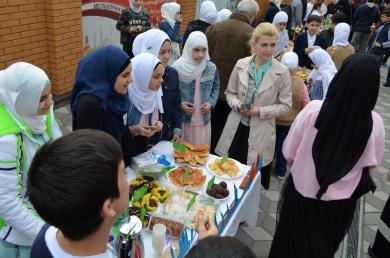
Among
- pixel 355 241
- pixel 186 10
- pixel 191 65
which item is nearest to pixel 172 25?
pixel 191 65

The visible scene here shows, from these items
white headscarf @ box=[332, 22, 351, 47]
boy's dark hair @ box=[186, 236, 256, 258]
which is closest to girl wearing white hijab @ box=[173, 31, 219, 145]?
boy's dark hair @ box=[186, 236, 256, 258]

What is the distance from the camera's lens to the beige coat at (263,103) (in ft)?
11.0

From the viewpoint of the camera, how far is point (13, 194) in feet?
5.69

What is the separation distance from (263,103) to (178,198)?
150 cm

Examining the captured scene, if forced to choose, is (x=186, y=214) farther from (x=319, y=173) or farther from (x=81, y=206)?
(x=81, y=206)

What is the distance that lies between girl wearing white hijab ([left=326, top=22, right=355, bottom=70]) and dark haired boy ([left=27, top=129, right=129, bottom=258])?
15.7ft

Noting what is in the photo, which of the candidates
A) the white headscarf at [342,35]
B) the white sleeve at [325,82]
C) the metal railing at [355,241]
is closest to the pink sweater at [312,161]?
the metal railing at [355,241]

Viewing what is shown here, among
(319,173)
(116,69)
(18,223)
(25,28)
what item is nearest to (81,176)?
(18,223)

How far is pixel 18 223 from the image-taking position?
5.79ft

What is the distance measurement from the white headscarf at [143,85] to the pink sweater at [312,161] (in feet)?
3.94

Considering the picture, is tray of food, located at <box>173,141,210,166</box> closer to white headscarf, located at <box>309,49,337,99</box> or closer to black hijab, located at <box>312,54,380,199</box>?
black hijab, located at <box>312,54,380,199</box>

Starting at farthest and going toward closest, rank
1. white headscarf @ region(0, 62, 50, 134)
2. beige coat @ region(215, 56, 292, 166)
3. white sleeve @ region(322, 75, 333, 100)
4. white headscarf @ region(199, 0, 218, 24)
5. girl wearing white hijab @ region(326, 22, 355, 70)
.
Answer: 1. white headscarf @ region(199, 0, 218, 24)
2. girl wearing white hijab @ region(326, 22, 355, 70)
3. white sleeve @ region(322, 75, 333, 100)
4. beige coat @ region(215, 56, 292, 166)
5. white headscarf @ region(0, 62, 50, 134)

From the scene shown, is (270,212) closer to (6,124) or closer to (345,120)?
(345,120)

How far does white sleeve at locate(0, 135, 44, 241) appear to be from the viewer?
168cm
